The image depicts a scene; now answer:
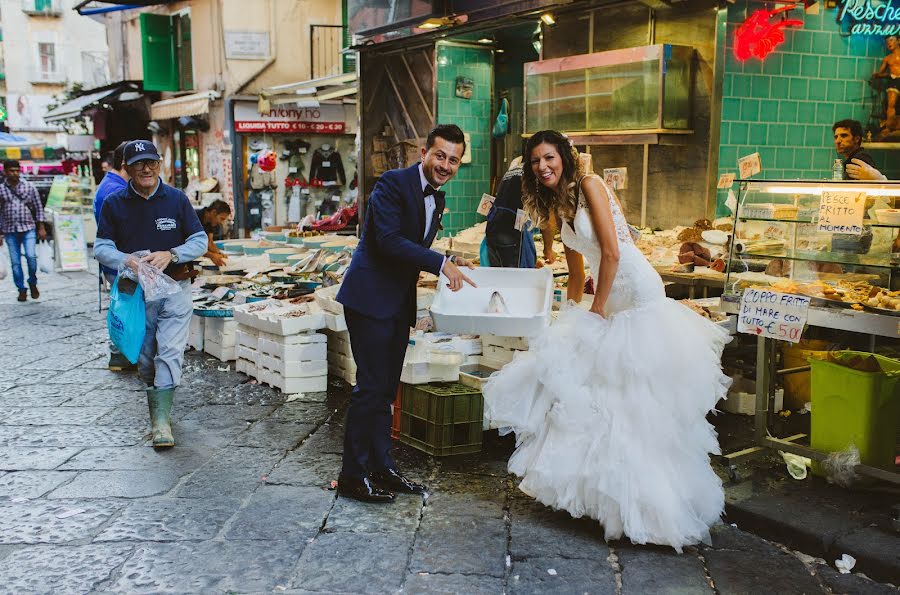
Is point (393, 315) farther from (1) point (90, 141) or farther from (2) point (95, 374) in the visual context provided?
(1) point (90, 141)

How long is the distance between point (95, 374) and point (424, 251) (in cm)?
502

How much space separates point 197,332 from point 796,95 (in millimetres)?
6600

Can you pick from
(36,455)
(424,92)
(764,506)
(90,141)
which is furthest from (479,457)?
(90,141)

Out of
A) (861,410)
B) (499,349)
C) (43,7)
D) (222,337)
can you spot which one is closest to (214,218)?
(222,337)

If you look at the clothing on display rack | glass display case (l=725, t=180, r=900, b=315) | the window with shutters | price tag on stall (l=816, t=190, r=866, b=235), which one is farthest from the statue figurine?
the window with shutters

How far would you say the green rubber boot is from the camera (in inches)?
241

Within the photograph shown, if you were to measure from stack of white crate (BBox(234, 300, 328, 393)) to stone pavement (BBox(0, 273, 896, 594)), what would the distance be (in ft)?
2.08

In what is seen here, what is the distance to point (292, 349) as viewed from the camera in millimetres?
7574

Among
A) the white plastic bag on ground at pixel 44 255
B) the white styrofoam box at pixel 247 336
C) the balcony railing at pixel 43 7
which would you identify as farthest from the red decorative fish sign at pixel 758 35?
the balcony railing at pixel 43 7

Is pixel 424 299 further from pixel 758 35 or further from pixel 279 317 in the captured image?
pixel 758 35

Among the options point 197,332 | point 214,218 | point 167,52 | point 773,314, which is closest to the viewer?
point 773,314

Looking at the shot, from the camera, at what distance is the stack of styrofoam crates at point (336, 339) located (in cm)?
764

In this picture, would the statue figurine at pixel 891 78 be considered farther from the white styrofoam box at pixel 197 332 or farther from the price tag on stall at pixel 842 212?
the white styrofoam box at pixel 197 332

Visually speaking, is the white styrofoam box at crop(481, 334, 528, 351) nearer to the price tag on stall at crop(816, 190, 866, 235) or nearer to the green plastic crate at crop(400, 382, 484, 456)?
the green plastic crate at crop(400, 382, 484, 456)
